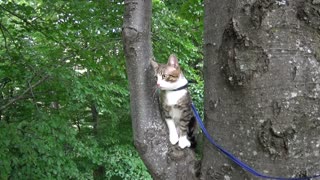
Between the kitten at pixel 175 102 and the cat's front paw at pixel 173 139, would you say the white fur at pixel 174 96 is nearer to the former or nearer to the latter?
the kitten at pixel 175 102

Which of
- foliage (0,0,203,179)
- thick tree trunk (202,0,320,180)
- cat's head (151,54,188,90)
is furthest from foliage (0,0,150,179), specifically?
thick tree trunk (202,0,320,180)

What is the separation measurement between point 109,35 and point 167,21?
2.31 ft

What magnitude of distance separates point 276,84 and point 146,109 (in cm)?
51

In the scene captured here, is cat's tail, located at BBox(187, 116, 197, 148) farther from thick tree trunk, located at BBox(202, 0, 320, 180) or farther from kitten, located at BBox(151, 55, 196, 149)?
thick tree trunk, located at BBox(202, 0, 320, 180)

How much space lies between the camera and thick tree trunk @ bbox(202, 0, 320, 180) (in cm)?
96

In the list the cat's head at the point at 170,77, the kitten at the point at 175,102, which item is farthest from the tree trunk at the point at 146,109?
the cat's head at the point at 170,77

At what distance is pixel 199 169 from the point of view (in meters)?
1.20

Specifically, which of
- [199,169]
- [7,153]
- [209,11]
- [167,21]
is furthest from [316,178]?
[167,21]

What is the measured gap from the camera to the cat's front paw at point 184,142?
1.30m

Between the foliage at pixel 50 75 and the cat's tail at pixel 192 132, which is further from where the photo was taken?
the foliage at pixel 50 75

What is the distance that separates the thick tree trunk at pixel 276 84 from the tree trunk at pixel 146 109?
11.1 inches

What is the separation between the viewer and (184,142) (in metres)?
1.37

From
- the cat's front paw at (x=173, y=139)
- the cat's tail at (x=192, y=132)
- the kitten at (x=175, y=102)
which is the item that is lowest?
the cat's tail at (x=192, y=132)

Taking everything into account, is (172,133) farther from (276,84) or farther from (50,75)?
(50,75)
